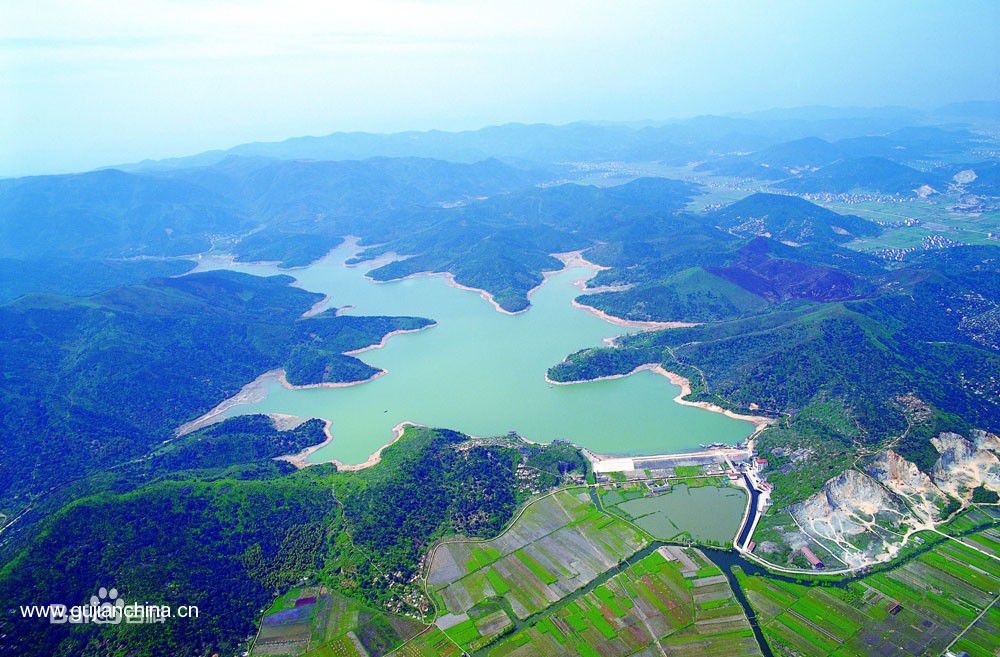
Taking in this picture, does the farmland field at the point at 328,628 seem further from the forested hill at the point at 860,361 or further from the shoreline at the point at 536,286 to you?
the shoreline at the point at 536,286

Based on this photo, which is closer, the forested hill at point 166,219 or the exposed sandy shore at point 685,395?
the exposed sandy shore at point 685,395

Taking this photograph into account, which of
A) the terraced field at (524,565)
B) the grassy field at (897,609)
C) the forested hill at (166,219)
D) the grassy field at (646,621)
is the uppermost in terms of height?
the forested hill at (166,219)

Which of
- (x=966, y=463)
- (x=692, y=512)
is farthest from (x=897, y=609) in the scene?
(x=966, y=463)

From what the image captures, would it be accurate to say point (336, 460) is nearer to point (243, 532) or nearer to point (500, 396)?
point (243, 532)

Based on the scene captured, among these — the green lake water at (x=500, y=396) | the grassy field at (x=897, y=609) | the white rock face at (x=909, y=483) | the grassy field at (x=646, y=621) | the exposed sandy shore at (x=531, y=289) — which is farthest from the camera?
the exposed sandy shore at (x=531, y=289)

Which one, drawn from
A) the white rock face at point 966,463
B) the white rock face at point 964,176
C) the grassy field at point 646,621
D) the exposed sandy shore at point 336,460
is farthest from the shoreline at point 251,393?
the white rock face at point 964,176

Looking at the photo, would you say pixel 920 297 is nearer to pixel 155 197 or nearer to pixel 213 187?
pixel 155 197

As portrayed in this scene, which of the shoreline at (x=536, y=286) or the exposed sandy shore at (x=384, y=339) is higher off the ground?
the exposed sandy shore at (x=384, y=339)
